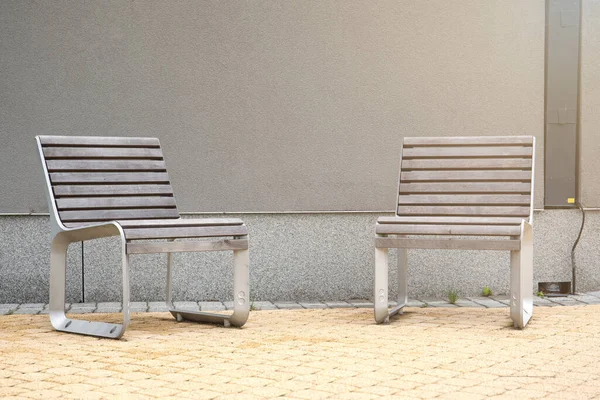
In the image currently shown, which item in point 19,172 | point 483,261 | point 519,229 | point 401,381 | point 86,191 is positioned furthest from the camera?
point 483,261

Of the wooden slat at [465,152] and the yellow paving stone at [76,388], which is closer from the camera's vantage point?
the yellow paving stone at [76,388]

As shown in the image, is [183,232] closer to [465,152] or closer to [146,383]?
[146,383]

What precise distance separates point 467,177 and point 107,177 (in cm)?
241

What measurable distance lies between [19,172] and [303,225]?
2.16 m

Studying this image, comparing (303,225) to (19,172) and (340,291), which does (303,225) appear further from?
(19,172)

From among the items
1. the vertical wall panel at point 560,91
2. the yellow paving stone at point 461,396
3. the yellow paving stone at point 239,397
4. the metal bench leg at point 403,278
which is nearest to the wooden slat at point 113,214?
the metal bench leg at point 403,278

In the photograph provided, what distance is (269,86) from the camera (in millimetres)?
6812

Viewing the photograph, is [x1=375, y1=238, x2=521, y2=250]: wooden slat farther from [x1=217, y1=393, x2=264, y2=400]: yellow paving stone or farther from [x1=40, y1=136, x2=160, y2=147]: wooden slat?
[x1=217, y1=393, x2=264, y2=400]: yellow paving stone

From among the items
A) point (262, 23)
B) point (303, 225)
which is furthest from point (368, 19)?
point (303, 225)

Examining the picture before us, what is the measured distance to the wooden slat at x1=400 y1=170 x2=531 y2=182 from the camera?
5891 mm

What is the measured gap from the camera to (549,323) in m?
5.50

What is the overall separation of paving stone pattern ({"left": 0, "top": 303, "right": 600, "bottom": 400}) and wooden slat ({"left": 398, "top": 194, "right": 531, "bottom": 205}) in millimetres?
760

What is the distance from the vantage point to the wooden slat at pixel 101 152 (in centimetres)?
560

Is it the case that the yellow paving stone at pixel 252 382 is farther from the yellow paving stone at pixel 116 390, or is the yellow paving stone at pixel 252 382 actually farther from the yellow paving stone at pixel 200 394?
the yellow paving stone at pixel 116 390
